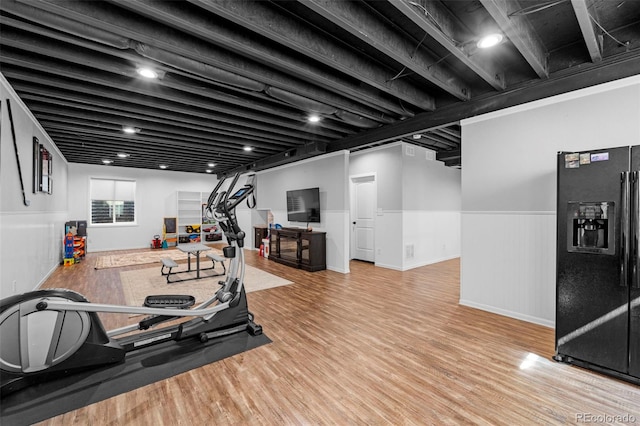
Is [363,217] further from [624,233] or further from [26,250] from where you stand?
[26,250]

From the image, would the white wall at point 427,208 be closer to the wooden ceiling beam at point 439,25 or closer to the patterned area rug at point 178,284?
the patterned area rug at point 178,284

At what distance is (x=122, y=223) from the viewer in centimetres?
939

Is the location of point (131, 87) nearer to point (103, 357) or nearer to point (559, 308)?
point (103, 357)

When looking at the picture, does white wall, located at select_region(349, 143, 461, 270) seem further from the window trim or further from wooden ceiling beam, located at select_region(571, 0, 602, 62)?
the window trim

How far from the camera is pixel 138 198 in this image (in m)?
9.59

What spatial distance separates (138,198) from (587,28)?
11.2 metres

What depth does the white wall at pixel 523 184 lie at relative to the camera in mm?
2717

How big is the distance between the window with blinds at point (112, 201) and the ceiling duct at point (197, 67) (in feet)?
28.2

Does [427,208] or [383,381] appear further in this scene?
[427,208]

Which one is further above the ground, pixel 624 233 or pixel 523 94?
pixel 523 94

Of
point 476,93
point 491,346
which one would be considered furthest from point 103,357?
point 476,93

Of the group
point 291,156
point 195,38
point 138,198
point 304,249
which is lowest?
point 304,249

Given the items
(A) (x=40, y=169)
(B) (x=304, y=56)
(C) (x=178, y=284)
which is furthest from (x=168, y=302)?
(A) (x=40, y=169)

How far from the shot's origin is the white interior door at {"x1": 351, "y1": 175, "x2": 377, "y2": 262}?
6863mm
